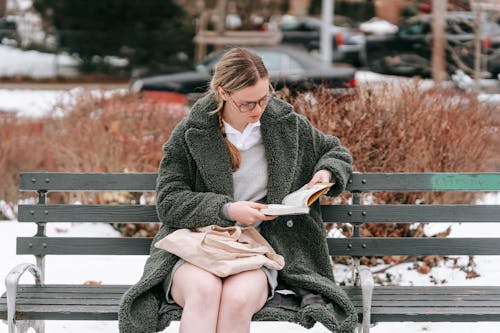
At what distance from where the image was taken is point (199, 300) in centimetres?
367

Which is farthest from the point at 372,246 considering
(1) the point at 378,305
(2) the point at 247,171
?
(2) the point at 247,171

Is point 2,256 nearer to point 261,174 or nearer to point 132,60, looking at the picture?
point 261,174

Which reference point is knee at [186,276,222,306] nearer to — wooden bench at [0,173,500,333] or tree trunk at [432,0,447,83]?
wooden bench at [0,173,500,333]

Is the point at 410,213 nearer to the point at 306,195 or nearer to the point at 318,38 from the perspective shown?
the point at 306,195

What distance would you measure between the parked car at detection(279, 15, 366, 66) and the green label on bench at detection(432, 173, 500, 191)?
1826 centimetres

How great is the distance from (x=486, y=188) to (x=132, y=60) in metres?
20.2

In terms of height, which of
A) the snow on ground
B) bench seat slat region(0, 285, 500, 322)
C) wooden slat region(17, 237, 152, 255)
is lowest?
the snow on ground

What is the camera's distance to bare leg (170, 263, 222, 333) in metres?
3.64

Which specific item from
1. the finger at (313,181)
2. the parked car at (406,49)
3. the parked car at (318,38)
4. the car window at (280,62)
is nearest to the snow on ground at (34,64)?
the parked car at (318,38)

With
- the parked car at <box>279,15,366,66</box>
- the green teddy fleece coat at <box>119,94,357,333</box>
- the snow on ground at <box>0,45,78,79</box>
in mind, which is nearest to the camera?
the green teddy fleece coat at <box>119,94,357,333</box>

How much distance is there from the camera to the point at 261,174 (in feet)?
13.4

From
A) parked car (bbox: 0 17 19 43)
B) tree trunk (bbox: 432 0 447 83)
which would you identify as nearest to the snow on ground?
parked car (bbox: 0 17 19 43)

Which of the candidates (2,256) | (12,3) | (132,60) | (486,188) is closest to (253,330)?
(486,188)

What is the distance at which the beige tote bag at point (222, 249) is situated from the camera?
3760 millimetres
